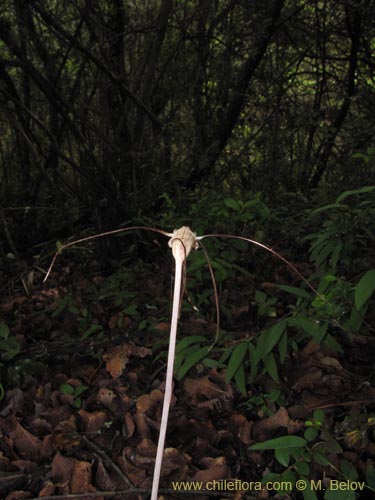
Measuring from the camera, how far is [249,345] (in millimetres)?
1378

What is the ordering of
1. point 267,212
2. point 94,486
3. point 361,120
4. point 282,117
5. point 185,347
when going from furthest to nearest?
point 282,117 → point 361,120 → point 267,212 → point 185,347 → point 94,486

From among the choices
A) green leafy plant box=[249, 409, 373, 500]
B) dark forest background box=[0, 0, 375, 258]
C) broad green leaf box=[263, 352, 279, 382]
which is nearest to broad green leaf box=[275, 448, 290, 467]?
green leafy plant box=[249, 409, 373, 500]

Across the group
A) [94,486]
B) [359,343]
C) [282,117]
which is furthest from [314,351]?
[282,117]

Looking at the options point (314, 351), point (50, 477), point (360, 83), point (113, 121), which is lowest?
point (50, 477)

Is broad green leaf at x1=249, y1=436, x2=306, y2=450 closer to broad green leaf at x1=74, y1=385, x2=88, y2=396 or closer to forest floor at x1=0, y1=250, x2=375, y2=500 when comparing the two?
forest floor at x1=0, y1=250, x2=375, y2=500

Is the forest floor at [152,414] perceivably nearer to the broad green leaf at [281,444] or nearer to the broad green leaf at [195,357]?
the broad green leaf at [281,444]

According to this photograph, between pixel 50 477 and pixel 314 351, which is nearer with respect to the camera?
pixel 50 477

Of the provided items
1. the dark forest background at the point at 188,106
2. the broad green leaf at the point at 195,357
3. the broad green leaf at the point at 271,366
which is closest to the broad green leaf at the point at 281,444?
the broad green leaf at the point at 271,366

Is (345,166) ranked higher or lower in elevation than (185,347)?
higher

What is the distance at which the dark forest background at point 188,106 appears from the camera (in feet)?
10.0

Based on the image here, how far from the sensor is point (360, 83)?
416cm

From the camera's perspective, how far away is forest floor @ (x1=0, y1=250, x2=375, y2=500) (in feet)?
4.04

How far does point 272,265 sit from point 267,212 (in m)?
0.40

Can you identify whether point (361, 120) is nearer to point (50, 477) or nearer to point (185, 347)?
point (185, 347)
